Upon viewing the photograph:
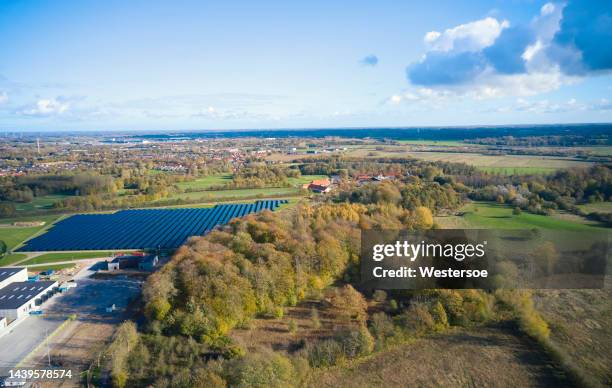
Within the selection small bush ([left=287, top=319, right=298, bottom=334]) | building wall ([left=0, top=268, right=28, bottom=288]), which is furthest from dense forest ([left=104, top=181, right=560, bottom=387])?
building wall ([left=0, top=268, right=28, bottom=288])

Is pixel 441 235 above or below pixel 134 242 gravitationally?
above

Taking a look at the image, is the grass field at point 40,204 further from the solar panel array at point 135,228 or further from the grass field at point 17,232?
the solar panel array at point 135,228

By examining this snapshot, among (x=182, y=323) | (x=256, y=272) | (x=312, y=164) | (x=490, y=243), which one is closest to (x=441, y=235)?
(x=490, y=243)

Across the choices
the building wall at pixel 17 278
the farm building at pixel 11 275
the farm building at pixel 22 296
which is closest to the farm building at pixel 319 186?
the building wall at pixel 17 278

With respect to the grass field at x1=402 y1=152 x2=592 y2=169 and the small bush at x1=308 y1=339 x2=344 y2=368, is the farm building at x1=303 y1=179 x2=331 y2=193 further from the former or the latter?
the small bush at x1=308 y1=339 x2=344 y2=368

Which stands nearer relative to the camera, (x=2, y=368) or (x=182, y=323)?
(x=2, y=368)

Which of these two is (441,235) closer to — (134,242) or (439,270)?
(439,270)

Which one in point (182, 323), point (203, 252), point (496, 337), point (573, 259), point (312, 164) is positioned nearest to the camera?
point (182, 323)

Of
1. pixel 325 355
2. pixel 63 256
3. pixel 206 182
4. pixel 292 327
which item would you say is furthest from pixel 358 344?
pixel 206 182
